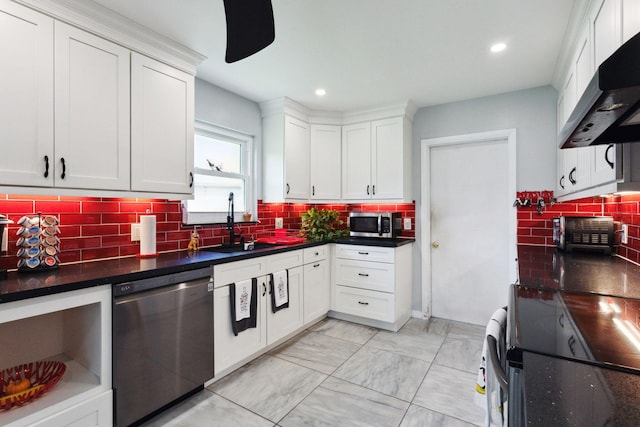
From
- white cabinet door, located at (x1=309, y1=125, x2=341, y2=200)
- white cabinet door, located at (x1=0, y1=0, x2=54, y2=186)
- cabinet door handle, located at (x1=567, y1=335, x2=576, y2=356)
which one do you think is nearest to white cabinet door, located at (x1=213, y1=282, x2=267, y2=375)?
white cabinet door, located at (x1=0, y1=0, x2=54, y2=186)

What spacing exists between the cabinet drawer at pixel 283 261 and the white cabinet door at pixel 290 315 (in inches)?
2.4

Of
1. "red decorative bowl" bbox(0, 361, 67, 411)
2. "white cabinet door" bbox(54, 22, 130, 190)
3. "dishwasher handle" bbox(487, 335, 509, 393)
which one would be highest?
"white cabinet door" bbox(54, 22, 130, 190)

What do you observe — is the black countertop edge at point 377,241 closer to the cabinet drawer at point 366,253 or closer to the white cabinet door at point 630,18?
the cabinet drawer at point 366,253

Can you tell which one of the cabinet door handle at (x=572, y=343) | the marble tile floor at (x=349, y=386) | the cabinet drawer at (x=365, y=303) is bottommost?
the marble tile floor at (x=349, y=386)

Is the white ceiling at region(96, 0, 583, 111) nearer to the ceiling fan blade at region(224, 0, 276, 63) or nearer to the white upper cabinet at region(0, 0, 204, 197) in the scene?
the white upper cabinet at region(0, 0, 204, 197)

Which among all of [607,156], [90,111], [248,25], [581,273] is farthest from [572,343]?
[90,111]

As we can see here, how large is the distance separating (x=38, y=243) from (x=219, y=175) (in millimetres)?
1553

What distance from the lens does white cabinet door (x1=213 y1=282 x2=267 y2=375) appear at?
2.21m

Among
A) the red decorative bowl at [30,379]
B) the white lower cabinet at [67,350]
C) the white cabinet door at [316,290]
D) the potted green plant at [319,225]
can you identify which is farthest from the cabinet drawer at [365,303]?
the red decorative bowl at [30,379]

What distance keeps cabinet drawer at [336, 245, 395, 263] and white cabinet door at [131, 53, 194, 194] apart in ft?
5.81

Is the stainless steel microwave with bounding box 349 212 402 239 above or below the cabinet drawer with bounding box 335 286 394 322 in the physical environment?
above

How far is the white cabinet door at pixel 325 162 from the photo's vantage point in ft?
12.4

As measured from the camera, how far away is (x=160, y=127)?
2.18 metres

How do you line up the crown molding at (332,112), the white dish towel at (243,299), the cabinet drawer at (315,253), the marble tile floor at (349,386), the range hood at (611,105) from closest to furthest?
the range hood at (611,105)
the marble tile floor at (349,386)
the white dish towel at (243,299)
the cabinet drawer at (315,253)
the crown molding at (332,112)
